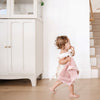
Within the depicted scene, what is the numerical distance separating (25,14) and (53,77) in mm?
1172

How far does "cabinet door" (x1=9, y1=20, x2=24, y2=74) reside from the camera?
7.77 feet

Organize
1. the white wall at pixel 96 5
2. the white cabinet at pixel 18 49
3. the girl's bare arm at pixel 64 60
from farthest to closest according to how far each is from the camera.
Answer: the white wall at pixel 96 5, the white cabinet at pixel 18 49, the girl's bare arm at pixel 64 60

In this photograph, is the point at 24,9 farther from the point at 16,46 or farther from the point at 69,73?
the point at 69,73

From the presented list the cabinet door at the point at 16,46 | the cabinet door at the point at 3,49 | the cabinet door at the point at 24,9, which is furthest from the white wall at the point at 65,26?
the cabinet door at the point at 3,49

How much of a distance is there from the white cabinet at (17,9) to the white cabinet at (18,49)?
7 cm

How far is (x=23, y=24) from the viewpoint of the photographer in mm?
2381

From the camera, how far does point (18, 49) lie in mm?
2373

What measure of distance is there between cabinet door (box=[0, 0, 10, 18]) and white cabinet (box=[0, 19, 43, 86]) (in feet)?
0.23

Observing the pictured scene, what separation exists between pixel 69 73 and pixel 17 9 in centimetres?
122

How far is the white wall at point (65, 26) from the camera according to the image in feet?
9.50

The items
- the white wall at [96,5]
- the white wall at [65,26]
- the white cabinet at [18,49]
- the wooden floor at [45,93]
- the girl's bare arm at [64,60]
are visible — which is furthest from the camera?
the white wall at [96,5]

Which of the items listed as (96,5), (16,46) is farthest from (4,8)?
(96,5)

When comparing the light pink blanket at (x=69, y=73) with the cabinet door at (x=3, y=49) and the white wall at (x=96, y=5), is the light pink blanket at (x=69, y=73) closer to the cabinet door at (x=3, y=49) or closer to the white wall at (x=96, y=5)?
the cabinet door at (x=3, y=49)

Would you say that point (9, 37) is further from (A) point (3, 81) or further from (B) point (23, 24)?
(A) point (3, 81)
